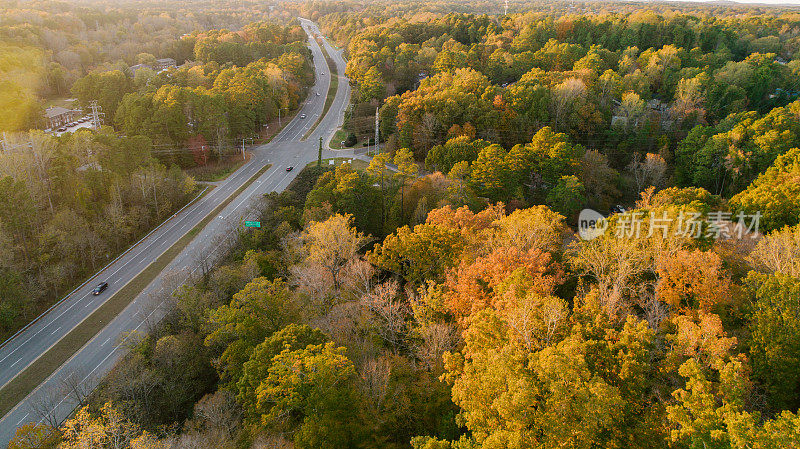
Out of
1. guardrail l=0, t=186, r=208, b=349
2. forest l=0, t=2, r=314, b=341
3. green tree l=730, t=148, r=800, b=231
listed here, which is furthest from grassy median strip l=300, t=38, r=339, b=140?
green tree l=730, t=148, r=800, b=231

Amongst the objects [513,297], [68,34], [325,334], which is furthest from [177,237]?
[68,34]

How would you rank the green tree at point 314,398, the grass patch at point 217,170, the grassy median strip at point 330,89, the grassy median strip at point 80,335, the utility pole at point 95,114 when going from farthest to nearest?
the grassy median strip at point 330,89
the utility pole at point 95,114
the grass patch at point 217,170
the grassy median strip at point 80,335
the green tree at point 314,398

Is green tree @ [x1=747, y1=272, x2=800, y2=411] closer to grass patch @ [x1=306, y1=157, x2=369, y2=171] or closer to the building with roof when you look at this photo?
grass patch @ [x1=306, y1=157, x2=369, y2=171]

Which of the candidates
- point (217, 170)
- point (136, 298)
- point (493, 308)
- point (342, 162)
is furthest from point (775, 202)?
point (217, 170)

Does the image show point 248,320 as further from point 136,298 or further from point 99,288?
point 99,288

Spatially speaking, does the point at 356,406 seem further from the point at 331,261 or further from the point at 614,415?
the point at 331,261

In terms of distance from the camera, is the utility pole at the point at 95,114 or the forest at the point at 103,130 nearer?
the forest at the point at 103,130

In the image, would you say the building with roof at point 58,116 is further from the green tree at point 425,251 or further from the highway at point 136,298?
the green tree at point 425,251

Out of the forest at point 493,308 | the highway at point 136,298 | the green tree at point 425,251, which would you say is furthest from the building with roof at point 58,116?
the green tree at point 425,251
